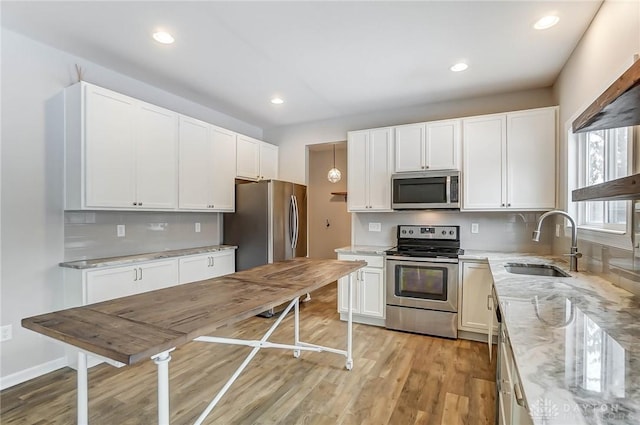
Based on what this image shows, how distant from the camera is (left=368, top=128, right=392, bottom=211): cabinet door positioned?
3.90m

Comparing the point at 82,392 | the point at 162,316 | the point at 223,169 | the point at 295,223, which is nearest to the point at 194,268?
the point at 223,169

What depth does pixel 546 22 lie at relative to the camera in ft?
7.54

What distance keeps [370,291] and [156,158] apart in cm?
275

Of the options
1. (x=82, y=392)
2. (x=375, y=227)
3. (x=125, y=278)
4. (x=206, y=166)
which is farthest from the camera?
(x=375, y=227)

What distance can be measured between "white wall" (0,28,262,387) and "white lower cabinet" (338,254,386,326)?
9.26ft

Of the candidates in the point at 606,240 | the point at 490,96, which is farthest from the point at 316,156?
the point at 606,240

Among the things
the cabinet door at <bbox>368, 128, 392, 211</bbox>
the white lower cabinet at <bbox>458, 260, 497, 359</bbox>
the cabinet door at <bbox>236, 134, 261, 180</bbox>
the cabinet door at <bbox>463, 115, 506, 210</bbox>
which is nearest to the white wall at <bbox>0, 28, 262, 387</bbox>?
the cabinet door at <bbox>236, 134, 261, 180</bbox>

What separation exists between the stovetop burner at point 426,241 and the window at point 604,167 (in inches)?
49.5

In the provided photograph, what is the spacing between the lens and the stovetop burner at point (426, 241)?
358cm

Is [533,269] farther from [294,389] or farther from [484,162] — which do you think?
[294,389]

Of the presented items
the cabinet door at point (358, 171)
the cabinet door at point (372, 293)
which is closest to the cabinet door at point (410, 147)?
the cabinet door at point (358, 171)

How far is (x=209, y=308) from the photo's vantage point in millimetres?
1461

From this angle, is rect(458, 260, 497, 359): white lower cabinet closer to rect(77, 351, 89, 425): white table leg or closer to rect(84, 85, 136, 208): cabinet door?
rect(77, 351, 89, 425): white table leg

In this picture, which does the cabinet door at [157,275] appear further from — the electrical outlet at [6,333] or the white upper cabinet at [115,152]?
the electrical outlet at [6,333]
